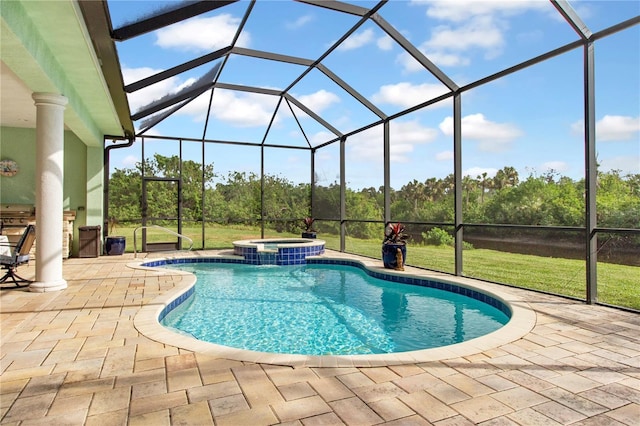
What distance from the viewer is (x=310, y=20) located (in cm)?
625

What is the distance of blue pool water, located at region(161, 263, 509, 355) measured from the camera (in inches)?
154

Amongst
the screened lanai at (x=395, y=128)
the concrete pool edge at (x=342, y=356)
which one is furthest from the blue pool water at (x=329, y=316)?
the screened lanai at (x=395, y=128)

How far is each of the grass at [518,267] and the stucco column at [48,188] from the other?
17.1 feet

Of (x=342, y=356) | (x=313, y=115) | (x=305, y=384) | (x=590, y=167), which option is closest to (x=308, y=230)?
(x=313, y=115)

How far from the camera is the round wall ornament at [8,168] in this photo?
824cm

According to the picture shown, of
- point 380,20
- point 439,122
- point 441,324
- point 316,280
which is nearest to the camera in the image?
point 441,324

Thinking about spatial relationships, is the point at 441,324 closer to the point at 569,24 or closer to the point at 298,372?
the point at 298,372

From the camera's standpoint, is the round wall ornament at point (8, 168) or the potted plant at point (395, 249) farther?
the round wall ornament at point (8, 168)

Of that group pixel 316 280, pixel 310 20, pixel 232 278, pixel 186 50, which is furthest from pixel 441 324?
pixel 186 50

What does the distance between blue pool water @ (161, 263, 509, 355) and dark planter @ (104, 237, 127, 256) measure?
3.24 m

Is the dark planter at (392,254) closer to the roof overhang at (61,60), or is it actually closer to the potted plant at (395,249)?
the potted plant at (395,249)

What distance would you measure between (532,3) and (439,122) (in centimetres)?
1327

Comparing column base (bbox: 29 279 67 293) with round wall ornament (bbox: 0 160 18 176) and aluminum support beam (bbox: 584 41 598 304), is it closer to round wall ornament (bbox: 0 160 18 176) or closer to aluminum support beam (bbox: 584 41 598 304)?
round wall ornament (bbox: 0 160 18 176)

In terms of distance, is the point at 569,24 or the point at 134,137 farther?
the point at 134,137
